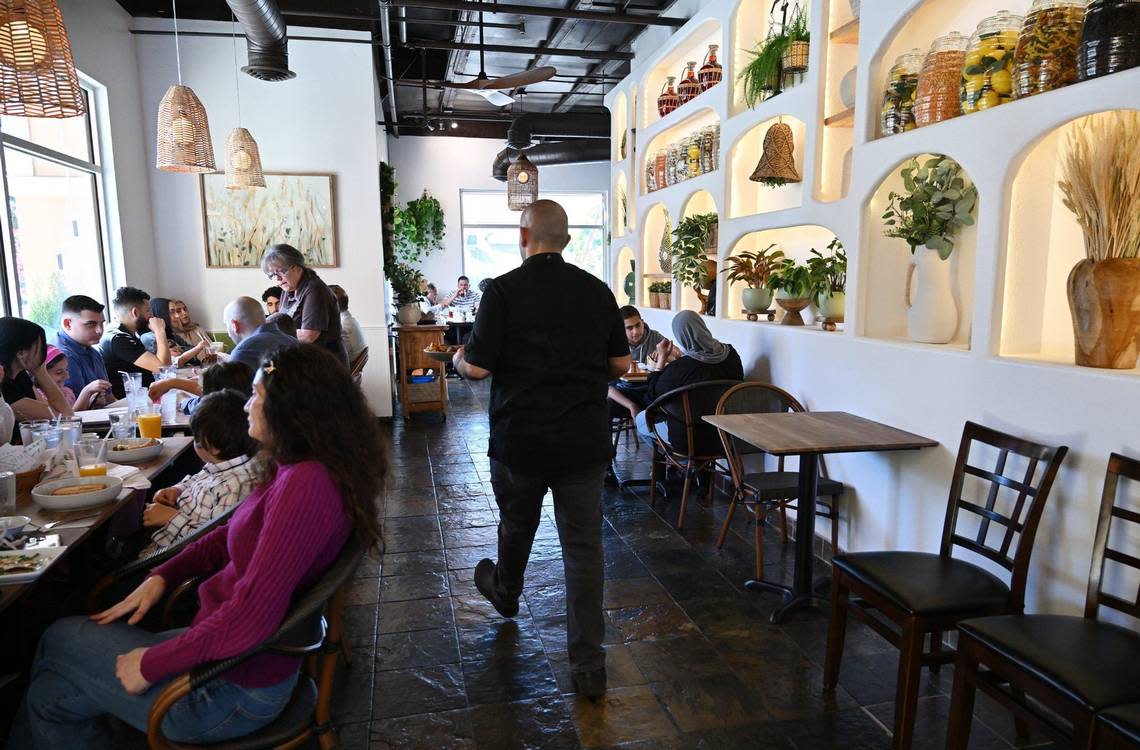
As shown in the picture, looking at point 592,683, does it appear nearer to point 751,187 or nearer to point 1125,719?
point 1125,719

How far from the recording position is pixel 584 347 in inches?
91.6

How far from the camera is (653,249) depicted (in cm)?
632

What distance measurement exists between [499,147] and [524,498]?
958 cm

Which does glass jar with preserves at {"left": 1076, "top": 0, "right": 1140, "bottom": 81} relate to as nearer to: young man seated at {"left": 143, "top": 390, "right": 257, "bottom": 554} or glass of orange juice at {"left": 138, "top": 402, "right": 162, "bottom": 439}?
young man seated at {"left": 143, "top": 390, "right": 257, "bottom": 554}

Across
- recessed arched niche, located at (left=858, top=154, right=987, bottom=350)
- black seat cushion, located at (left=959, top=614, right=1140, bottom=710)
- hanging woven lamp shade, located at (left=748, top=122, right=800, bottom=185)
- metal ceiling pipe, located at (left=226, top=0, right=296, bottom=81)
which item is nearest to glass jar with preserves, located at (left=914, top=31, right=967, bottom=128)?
recessed arched niche, located at (left=858, top=154, right=987, bottom=350)

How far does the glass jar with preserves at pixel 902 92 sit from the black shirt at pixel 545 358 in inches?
65.2

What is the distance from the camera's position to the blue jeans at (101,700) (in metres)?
1.46

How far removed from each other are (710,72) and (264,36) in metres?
2.91

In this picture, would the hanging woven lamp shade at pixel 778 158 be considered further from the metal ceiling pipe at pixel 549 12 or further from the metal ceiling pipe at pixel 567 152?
the metal ceiling pipe at pixel 567 152

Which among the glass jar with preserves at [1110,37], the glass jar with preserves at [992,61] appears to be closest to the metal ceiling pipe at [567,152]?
the glass jar with preserves at [992,61]

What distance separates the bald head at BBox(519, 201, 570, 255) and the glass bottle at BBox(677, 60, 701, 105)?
312cm

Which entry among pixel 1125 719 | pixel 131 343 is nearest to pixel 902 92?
pixel 1125 719

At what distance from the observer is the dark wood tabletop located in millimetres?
2639

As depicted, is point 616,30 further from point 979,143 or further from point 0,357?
point 0,357
